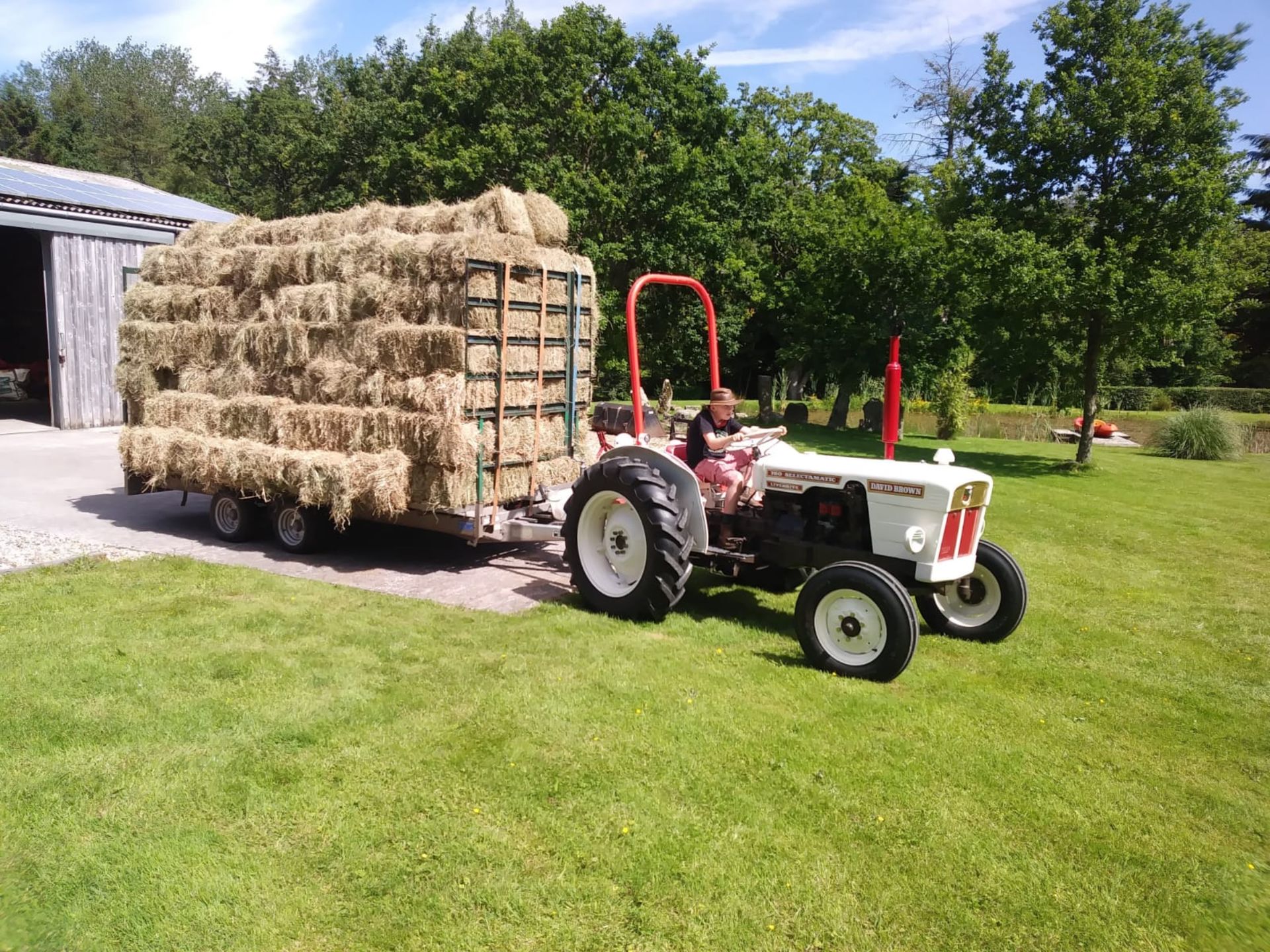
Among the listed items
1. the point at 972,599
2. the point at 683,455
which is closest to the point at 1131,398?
the point at 972,599

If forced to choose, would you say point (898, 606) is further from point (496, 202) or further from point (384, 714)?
point (496, 202)

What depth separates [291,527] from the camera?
9078mm

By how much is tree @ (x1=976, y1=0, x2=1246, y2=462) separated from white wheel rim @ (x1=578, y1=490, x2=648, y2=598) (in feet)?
41.5

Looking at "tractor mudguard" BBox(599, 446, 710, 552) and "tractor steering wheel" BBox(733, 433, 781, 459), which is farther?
"tractor steering wheel" BBox(733, 433, 781, 459)

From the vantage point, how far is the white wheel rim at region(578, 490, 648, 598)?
7.22 meters

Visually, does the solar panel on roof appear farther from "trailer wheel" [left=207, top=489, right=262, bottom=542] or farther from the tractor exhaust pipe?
the tractor exhaust pipe

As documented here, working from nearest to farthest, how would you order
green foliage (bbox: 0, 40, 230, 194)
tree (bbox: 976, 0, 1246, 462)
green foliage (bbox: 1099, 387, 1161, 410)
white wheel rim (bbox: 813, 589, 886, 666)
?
white wheel rim (bbox: 813, 589, 886, 666), tree (bbox: 976, 0, 1246, 462), green foliage (bbox: 1099, 387, 1161, 410), green foliage (bbox: 0, 40, 230, 194)

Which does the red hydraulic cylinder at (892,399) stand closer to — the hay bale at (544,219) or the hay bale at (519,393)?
the hay bale at (519,393)

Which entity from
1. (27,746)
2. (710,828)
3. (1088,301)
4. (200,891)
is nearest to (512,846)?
(710,828)

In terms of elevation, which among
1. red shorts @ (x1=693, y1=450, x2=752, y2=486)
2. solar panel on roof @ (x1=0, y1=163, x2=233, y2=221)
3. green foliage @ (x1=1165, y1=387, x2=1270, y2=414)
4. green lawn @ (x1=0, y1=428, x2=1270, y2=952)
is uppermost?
solar panel on roof @ (x1=0, y1=163, x2=233, y2=221)

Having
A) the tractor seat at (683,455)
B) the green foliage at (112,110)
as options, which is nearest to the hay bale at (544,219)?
the tractor seat at (683,455)

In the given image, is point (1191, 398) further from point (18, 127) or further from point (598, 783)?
point (18, 127)

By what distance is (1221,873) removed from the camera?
3.86 meters

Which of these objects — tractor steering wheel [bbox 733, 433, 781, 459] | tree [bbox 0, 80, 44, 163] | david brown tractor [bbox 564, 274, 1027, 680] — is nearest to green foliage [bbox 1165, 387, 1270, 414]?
david brown tractor [bbox 564, 274, 1027, 680]
